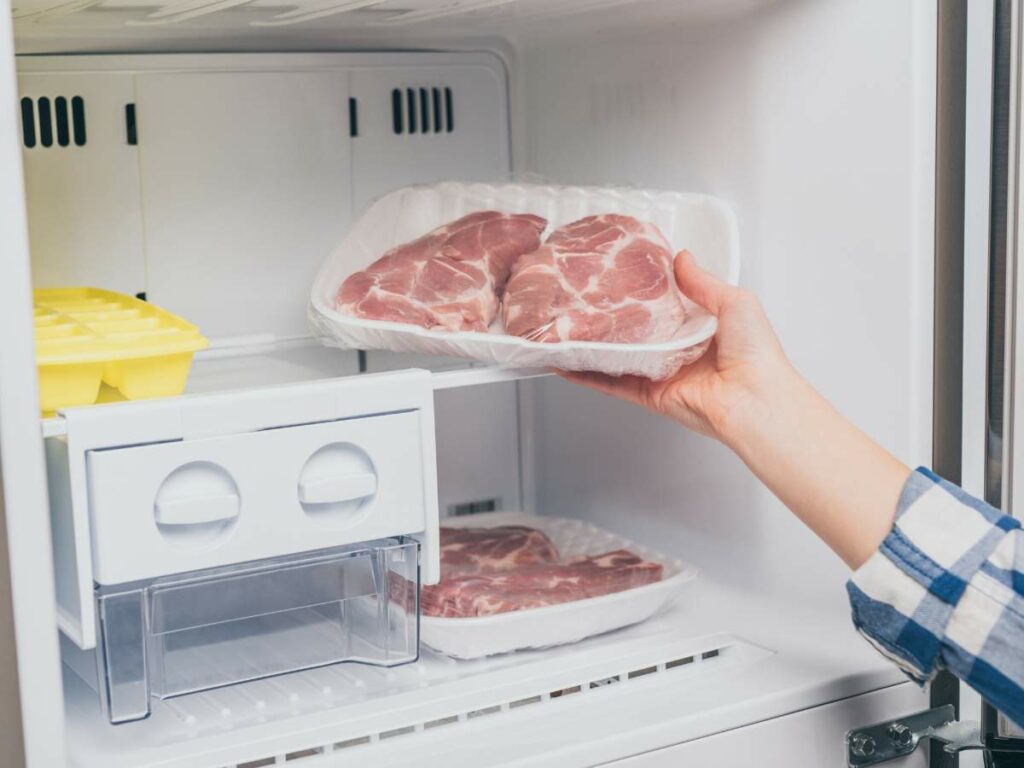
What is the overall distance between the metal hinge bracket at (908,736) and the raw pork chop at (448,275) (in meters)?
0.50

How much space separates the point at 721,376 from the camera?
119cm

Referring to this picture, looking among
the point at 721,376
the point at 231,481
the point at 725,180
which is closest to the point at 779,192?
the point at 725,180

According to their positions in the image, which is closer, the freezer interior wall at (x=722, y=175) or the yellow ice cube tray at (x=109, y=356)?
the yellow ice cube tray at (x=109, y=356)

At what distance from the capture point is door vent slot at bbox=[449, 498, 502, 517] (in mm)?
1663

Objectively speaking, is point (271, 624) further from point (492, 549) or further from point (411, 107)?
point (411, 107)

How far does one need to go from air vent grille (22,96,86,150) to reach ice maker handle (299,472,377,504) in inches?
21.3

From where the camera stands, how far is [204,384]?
123cm

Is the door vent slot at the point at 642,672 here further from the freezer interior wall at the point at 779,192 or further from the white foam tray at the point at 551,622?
the freezer interior wall at the point at 779,192

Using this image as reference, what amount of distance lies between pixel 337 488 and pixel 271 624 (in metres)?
0.29

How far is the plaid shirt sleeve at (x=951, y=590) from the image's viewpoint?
938mm

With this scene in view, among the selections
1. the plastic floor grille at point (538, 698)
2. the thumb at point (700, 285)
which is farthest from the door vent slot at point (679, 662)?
the thumb at point (700, 285)

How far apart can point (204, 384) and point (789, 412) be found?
1.75 ft

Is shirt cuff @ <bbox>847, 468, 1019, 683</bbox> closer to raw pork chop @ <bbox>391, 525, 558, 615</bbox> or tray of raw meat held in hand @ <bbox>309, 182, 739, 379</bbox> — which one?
tray of raw meat held in hand @ <bbox>309, 182, 739, 379</bbox>

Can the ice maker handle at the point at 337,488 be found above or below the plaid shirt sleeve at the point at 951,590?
above
